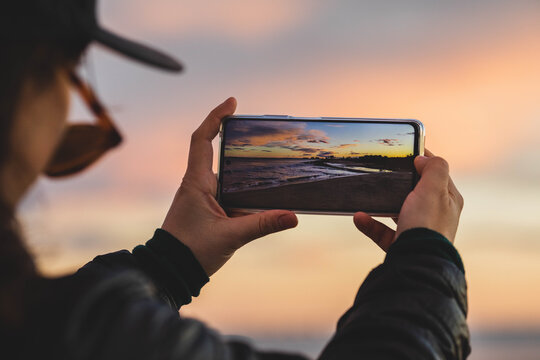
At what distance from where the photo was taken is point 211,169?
2.86 metres

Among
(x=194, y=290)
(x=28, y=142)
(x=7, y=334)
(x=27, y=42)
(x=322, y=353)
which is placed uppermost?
(x=27, y=42)

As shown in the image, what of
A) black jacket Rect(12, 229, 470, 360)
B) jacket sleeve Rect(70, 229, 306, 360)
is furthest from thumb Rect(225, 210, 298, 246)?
jacket sleeve Rect(70, 229, 306, 360)

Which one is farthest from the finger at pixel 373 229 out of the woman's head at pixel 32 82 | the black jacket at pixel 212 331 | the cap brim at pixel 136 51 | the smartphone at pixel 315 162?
the woman's head at pixel 32 82

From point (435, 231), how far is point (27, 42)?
1441 mm

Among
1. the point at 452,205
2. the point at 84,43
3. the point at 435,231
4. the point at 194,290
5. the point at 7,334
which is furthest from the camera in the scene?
the point at 194,290

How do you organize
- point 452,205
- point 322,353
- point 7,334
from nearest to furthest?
point 7,334, point 322,353, point 452,205

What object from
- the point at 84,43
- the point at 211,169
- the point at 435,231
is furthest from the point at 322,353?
the point at 211,169

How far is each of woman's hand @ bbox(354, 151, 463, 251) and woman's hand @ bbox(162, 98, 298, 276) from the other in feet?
2.25

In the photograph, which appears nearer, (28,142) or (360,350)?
(28,142)

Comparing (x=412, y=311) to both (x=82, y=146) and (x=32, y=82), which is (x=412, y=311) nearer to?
(x=82, y=146)

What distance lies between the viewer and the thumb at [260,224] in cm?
267

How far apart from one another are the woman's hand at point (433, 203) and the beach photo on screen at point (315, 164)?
270 millimetres

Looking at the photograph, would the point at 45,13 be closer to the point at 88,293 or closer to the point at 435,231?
the point at 88,293

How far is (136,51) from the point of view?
1467 mm
